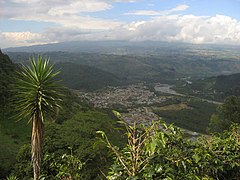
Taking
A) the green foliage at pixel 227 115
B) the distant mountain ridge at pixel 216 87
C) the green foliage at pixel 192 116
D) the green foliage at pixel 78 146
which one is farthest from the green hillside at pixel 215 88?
the green foliage at pixel 78 146

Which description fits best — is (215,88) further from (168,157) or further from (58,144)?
(168,157)

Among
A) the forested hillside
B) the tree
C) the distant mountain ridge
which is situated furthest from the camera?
the distant mountain ridge

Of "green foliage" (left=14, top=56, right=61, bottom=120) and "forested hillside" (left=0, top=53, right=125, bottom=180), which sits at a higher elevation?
"green foliage" (left=14, top=56, right=61, bottom=120)

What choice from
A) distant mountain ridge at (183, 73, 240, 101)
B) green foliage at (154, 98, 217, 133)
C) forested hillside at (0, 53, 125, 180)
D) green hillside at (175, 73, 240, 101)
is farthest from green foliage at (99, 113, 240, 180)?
distant mountain ridge at (183, 73, 240, 101)

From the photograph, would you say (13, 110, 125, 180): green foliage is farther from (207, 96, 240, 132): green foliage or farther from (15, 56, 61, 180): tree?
(207, 96, 240, 132): green foliage

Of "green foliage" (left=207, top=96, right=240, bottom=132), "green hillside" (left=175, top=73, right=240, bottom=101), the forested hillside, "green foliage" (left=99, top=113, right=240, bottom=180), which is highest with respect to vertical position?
"green foliage" (left=99, top=113, right=240, bottom=180)

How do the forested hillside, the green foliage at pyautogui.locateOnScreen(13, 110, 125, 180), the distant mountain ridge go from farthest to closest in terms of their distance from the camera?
the distant mountain ridge
the forested hillside
the green foliage at pyautogui.locateOnScreen(13, 110, 125, 180)

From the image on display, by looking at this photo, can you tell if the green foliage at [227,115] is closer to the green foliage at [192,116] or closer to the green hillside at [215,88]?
the green foliage at [192,116]

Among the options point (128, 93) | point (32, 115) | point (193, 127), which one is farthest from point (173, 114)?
point (32, 115)

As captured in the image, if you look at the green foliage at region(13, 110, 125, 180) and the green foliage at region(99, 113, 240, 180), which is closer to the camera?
the green foliage at region(99, 113, 240, 180)

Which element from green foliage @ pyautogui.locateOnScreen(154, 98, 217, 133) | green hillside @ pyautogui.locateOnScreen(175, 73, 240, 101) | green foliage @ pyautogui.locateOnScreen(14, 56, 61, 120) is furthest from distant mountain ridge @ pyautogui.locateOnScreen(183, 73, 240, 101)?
green foliage @ pyautogui.locateOnScreen(14, 56, 61, 120)
